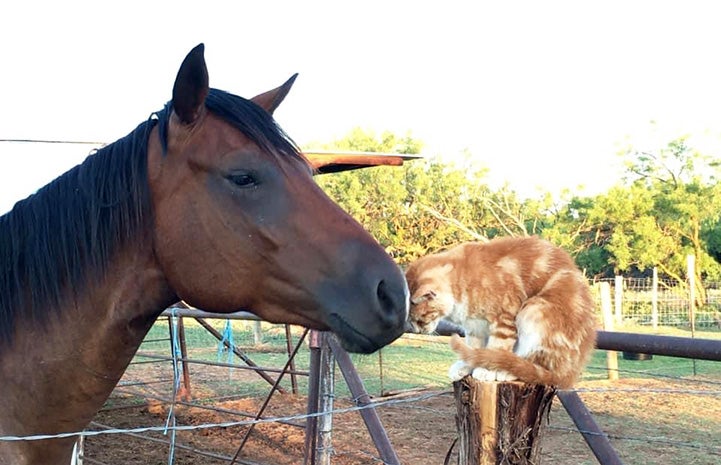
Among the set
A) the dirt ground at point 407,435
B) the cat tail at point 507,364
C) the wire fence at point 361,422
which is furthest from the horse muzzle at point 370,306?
the dirt ground at point 407,435

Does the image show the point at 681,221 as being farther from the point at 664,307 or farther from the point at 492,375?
the point at 492,375

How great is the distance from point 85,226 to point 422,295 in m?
1.19

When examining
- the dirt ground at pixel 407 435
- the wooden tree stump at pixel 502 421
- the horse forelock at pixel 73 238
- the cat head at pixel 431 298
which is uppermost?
the horse forelock at pixel 73 238

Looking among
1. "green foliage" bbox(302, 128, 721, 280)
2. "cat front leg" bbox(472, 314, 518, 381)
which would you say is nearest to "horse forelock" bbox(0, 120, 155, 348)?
"cat front leg" bbox(472, 314, 518, 381)

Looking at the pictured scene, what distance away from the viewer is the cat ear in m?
2.31

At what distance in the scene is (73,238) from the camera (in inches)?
69.4

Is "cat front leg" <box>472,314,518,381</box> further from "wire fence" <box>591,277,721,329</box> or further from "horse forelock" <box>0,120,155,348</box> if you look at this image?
"wire fence" <box>591,277,721,329</box>

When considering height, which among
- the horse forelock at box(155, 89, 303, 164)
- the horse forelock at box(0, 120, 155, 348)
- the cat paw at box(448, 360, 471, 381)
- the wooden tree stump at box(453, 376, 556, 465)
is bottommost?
the wooden tree stump at box(453, 376, 556, 465)

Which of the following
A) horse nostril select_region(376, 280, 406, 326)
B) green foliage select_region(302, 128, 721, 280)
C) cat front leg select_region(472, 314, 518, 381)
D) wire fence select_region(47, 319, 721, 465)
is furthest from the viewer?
green foliage select_region(302, 128, 721, 280)

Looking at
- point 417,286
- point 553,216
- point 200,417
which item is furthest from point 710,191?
point 417,286

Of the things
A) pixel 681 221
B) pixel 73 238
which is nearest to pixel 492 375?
pixel 73 238

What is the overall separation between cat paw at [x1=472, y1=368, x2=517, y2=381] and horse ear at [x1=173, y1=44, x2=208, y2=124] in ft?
3.52

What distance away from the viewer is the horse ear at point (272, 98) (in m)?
2.08

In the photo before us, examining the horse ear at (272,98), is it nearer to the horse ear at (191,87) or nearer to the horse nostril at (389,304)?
the horse ear at (191,87)
